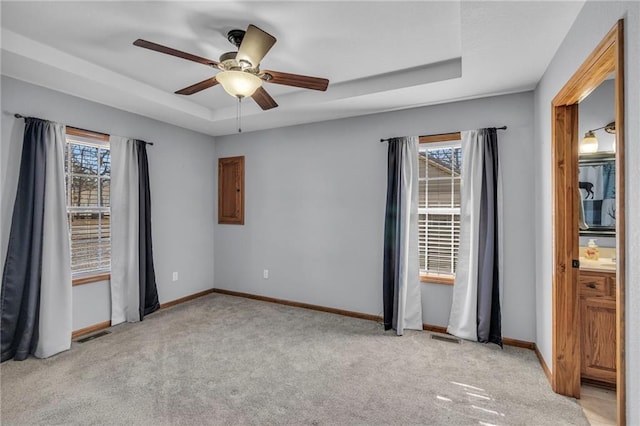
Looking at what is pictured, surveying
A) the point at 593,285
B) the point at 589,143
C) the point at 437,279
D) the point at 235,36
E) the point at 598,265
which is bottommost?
the point at 437,279

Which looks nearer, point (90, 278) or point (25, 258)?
point (25, 258)

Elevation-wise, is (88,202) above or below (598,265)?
above

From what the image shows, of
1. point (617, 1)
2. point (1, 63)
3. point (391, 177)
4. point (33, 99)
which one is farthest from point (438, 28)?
point (33, 99)

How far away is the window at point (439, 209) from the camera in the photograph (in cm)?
356

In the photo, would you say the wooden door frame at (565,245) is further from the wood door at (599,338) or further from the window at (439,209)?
the window at (439,209)

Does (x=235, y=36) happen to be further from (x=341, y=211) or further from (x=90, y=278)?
(x=90, y=278)

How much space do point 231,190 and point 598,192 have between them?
14.2 feet

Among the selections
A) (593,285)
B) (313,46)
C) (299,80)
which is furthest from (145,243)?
(593,285)

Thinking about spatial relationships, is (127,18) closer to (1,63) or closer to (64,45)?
(64,45)

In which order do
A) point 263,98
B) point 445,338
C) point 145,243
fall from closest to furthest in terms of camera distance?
point 263,98
point 445,338
point 145,243

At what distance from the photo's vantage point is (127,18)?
2.22 m

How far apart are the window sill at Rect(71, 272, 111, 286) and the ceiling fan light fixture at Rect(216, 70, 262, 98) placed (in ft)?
8.71

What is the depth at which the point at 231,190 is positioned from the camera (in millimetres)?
4949

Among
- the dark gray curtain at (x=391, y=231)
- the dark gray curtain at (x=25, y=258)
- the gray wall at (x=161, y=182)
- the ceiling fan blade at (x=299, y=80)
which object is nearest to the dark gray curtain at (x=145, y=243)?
the gray wall at (x=161, y=182)
